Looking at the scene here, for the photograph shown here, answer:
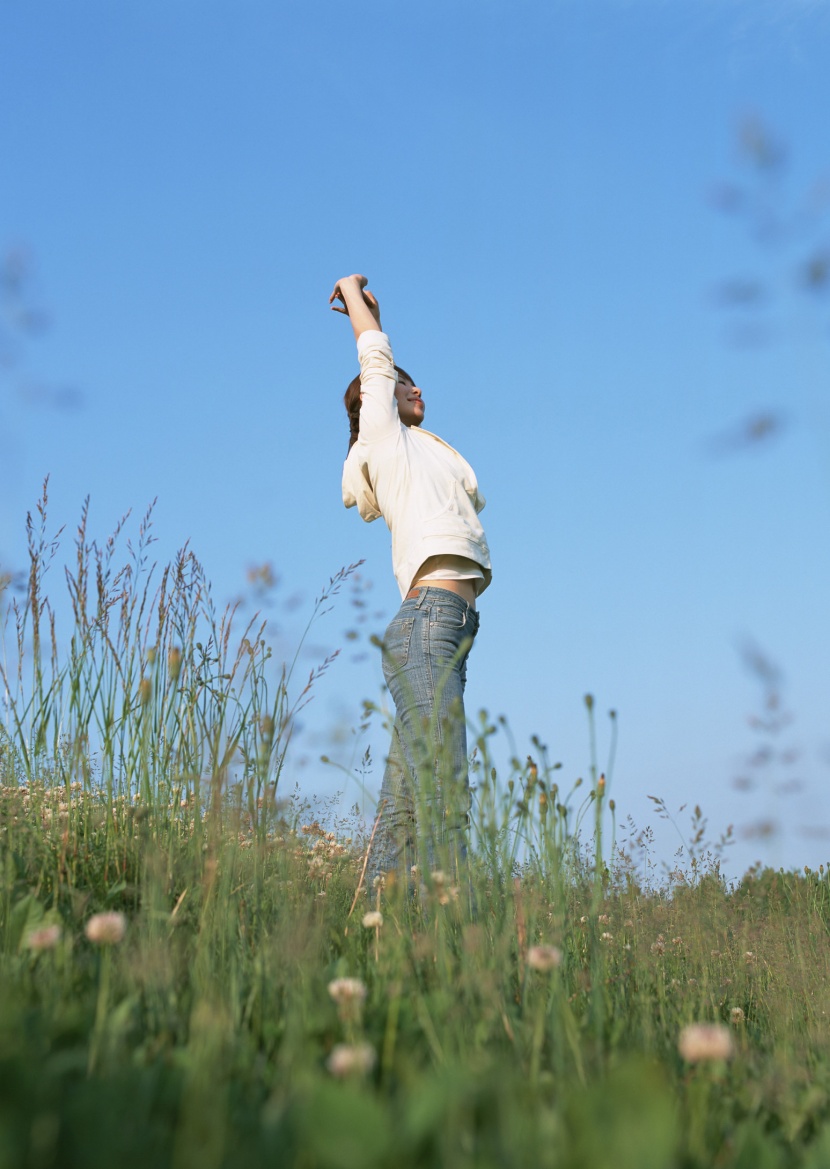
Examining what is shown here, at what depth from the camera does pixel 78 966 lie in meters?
2.11

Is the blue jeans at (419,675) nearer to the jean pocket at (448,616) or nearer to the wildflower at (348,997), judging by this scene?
the jean pocket at (448,616)

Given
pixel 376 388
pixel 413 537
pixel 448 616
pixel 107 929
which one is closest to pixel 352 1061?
pixel 107 929

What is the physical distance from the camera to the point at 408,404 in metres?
4.92

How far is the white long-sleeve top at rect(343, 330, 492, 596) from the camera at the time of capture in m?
4.25

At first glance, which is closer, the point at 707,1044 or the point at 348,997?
the point at 707,1044

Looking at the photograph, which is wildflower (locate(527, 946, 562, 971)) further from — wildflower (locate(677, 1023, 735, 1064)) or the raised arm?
the raised arm

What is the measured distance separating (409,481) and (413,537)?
0.81ft

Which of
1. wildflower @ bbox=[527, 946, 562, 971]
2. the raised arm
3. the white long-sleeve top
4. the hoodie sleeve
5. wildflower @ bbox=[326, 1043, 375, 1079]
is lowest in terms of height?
wildflower @ bbox=[326, 1043, 375, 1079]

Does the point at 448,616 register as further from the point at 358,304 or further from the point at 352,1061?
the point at 352,1061

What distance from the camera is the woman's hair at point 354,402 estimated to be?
500cm

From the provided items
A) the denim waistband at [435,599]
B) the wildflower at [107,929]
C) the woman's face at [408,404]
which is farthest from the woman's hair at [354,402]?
the wildflower at [107,929]

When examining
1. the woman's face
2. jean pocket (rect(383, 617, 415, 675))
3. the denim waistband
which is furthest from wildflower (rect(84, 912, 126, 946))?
the woman's face

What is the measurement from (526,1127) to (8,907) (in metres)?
1.51

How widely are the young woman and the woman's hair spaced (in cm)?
23
